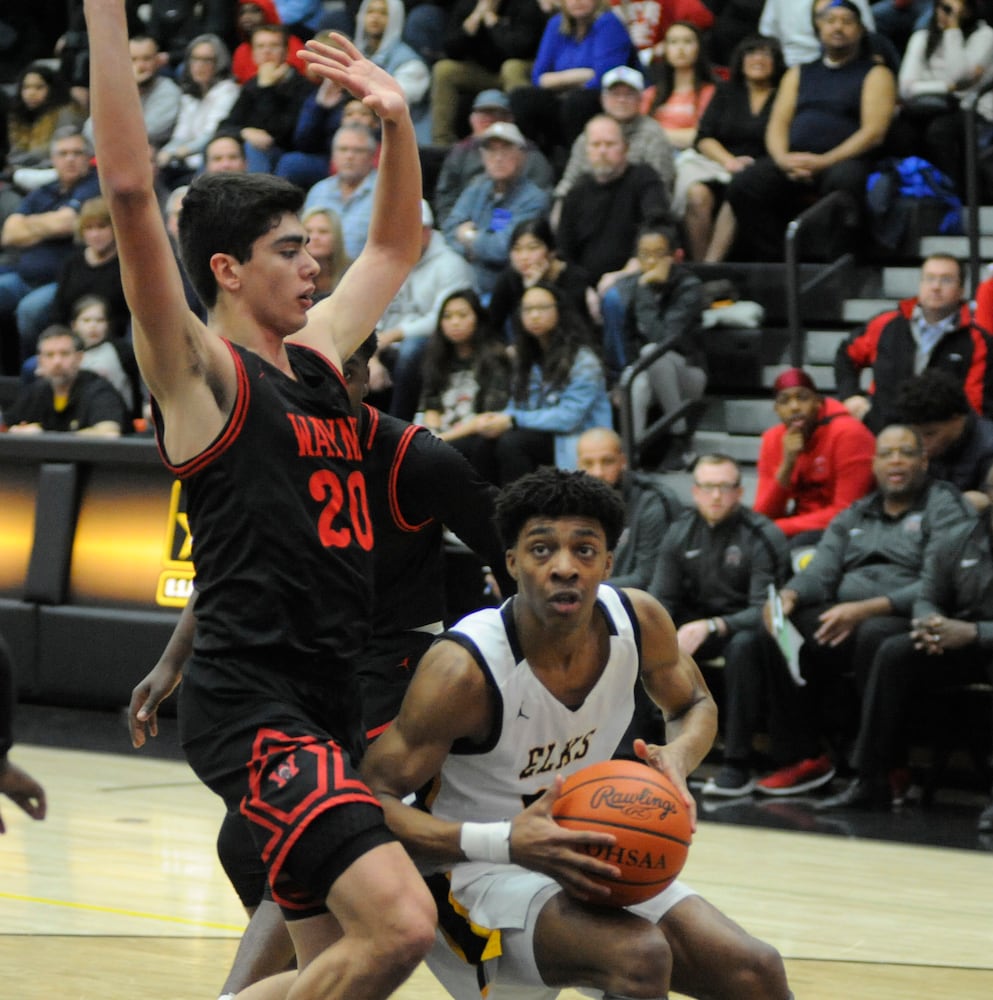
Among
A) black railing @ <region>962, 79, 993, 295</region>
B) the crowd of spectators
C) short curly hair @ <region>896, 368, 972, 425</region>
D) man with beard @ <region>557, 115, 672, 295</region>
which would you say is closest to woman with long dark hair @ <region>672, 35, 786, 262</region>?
the crowd of spectators

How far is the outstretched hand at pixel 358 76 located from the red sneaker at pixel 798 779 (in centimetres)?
459

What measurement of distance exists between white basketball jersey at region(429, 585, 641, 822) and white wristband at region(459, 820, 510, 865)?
0.21m

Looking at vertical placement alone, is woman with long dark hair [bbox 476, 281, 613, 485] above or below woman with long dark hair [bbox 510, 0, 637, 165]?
below

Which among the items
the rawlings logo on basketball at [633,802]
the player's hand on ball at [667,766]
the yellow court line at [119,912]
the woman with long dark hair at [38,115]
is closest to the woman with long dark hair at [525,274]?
the yellow court line at [119,912]

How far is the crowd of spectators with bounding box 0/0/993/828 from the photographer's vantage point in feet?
28.0

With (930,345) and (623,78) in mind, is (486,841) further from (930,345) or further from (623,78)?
(623,78)

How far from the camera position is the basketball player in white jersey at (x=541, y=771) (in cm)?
374

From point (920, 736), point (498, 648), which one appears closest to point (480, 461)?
point (920, 736)

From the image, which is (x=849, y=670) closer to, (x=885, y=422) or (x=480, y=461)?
(x=885, y=422)

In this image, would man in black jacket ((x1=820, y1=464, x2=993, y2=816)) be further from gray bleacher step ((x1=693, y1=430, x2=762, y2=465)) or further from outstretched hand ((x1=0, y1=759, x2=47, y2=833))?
outstretched hand ((x1=0, y1=759, x2=47, y2=833))

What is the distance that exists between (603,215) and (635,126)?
0.56 meters

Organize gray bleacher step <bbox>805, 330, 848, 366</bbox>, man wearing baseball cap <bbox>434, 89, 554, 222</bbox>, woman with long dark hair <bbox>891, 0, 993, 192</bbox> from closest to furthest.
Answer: woman with long dark hair <bbox>891, 0, 993, 192</bbox>, gray bleacher step <bbox>805, 330, 848, 366</bbox>, man wearing baseball cap <bbox>434, 89, 554, 222</bbox>

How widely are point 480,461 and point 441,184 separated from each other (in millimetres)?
2551

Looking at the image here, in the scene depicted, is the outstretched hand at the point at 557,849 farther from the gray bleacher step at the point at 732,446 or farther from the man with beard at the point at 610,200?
the man with beard at the point at 610,200
